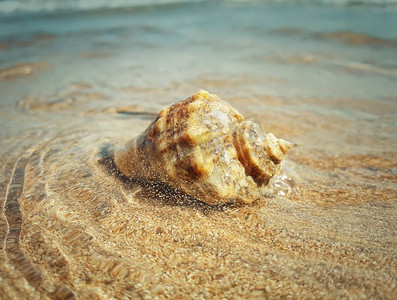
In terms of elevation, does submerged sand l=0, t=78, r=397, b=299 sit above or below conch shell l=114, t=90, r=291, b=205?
below

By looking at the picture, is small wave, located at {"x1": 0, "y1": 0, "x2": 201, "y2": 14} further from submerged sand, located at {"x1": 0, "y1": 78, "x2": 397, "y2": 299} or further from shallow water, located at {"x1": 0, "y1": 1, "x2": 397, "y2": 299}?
submerged sand, located at {"x1": 0, "y1": 78, "x2": 397, "y2": 299}

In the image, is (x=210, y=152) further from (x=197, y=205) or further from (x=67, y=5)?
(x=67, y=5)

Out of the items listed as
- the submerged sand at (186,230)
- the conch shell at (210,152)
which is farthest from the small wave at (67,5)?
the conch shell at (210,152)

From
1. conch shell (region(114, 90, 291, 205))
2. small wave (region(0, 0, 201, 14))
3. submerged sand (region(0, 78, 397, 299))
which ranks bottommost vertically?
submerged sand (region(0, 78, 397, 299))

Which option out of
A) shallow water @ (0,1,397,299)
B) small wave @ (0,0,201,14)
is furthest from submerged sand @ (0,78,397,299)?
small wave @ (0,0,201,14)

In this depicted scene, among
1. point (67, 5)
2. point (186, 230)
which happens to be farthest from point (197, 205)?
point (67, 5)

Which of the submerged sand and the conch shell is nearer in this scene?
the submerged sand
